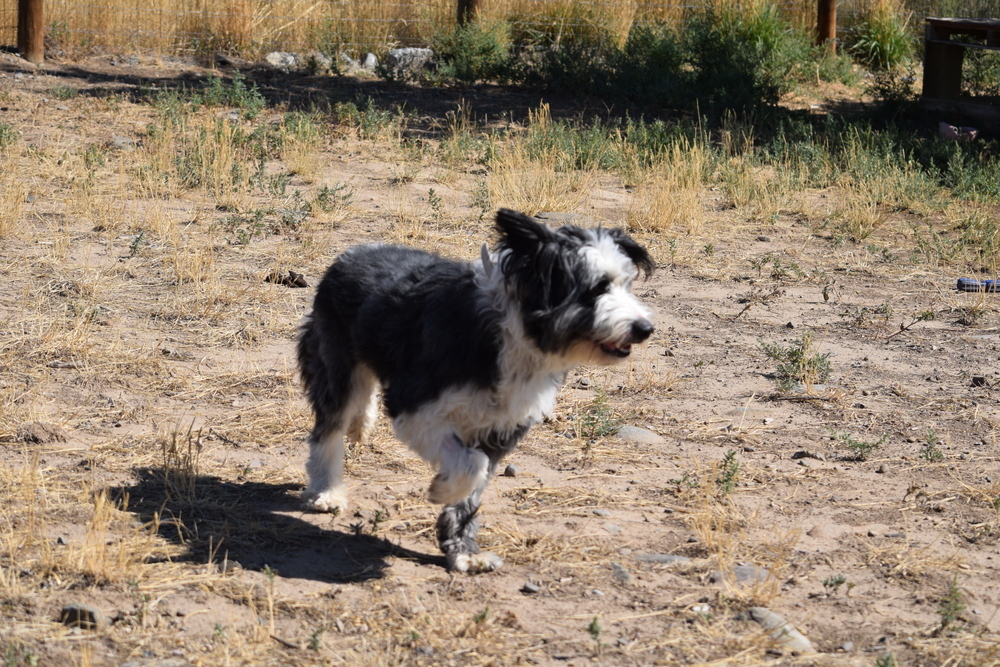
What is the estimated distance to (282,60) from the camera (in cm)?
1705

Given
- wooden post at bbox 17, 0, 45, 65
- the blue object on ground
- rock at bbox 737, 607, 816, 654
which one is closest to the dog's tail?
rock at bbox 737, 607, 816, 654

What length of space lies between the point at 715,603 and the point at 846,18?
58.1ft

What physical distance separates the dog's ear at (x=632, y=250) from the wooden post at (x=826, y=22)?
1504 centimetres

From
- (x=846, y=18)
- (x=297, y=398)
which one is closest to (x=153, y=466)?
(x=297, y=398)

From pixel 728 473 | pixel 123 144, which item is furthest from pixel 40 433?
pixel 123 144

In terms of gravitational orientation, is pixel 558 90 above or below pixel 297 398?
above

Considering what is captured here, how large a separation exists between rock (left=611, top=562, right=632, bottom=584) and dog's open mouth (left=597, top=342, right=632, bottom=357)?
3.18 ft

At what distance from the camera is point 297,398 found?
670 cm

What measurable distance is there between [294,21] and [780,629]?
615 inches

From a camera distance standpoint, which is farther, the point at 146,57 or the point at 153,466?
the point at 146,57

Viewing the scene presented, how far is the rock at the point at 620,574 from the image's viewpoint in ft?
15.5

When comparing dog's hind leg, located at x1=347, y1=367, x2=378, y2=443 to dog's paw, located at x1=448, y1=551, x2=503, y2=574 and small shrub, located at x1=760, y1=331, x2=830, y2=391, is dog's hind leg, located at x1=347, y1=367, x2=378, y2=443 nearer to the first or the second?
dog's paw, located at x1=448, y1=551, x2=503, y2=574

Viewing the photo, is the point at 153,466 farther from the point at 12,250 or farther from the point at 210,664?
the point at 12,250

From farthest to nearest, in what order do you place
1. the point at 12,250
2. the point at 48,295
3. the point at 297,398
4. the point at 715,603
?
the point at 12,250 → the point at 48,295 → the point at 297,398 → the point at 715,603
